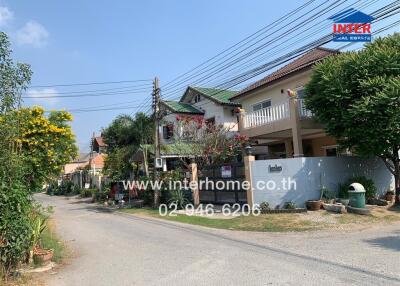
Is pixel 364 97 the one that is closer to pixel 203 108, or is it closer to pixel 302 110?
pixel 302 110

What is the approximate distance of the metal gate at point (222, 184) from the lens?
721 inches

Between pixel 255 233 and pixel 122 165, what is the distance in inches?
796

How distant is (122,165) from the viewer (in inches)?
1250

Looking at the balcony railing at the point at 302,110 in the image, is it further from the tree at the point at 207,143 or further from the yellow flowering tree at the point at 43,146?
the yellow flowering tree at the point at 43,146

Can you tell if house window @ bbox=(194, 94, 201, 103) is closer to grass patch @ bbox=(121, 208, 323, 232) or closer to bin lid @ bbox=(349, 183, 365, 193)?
grass patch @ bbox=(121, 208, 323, 232)

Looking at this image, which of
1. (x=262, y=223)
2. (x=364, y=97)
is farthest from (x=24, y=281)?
(x=364, y=97)

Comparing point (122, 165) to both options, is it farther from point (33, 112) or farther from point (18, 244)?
point (18, 244)

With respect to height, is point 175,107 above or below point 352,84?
above

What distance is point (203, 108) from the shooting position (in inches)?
1296

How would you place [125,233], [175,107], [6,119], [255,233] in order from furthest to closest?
1. [175,107]
2. [125,233]
3. [255,233]
4. [6,119]

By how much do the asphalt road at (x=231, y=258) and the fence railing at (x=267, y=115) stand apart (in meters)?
8.57

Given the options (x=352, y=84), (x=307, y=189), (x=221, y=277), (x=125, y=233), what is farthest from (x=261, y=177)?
(x=221, y=277)

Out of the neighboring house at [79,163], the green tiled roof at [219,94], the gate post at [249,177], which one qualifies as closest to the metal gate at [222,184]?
the gate post at [249,177]

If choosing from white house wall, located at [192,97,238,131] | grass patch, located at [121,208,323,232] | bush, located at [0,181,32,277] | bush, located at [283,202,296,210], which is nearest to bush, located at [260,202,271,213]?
grass patch, located at [121,208,323,232]
